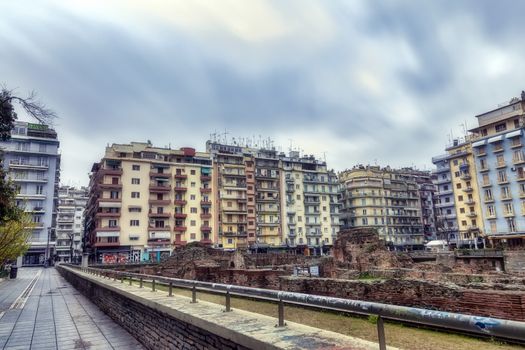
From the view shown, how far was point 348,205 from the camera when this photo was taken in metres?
84.2

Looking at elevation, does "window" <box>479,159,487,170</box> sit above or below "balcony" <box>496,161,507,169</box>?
above

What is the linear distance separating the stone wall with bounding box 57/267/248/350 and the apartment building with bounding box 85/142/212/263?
46.7 metres

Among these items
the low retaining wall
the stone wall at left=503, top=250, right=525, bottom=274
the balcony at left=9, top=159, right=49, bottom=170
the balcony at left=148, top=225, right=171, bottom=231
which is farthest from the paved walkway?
the balcony at left=9, top=159, right=49, bottom=170

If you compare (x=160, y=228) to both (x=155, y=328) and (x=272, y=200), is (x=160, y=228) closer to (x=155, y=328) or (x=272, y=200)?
(x=272, y=200)

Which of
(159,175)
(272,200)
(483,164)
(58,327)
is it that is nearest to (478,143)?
(483,164)

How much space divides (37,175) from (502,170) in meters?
78.9

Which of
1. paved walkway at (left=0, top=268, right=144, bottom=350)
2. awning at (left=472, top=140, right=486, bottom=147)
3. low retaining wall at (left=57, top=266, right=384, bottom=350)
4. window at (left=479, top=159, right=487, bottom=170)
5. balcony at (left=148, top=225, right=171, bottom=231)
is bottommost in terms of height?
paved walkway at (left=0, top=268, right=144, bottom=350)

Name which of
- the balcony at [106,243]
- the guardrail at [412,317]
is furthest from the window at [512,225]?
the guardrail at [412,317]

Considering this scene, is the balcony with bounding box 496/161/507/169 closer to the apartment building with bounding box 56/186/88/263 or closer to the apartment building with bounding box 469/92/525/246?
the apartment building with bounding box 469/92/525/246

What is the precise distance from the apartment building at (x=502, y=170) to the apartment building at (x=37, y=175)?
73355 millimetres

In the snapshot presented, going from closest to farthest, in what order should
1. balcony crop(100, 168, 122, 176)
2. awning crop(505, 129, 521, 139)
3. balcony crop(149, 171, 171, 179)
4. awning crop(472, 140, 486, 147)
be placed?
awning crop(505, 129, 521, 139)
awning crop(472, 140, 486, 147)
balcony crop(100, 168, 122, 176)
balcony crop(149, 171, 171, 179)

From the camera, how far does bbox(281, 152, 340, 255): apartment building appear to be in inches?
2943

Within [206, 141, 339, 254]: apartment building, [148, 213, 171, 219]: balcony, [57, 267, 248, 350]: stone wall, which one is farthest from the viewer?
[206, 141, 339, 254]: apartment building

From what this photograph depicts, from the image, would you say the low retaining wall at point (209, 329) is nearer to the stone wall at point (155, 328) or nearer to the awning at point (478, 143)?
the stone wall at point (155, 328)
